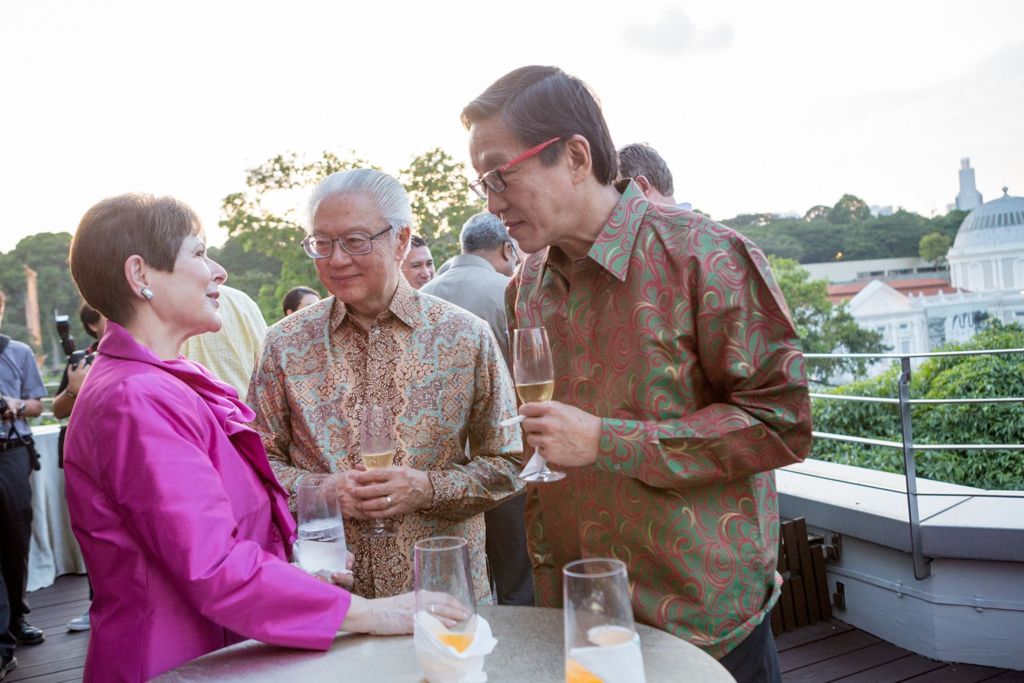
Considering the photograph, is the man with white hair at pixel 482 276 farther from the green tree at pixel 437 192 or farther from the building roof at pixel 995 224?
the building roof at pixel 995 224

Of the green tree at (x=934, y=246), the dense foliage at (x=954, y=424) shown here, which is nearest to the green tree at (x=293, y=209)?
the dense foliage at (x=954, y=424)

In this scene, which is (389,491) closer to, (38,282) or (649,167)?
(649,167)

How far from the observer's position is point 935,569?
3953 millimetres

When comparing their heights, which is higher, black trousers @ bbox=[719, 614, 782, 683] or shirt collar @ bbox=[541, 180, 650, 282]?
shirt collar @ bbox=[541, 180, 650, 282]

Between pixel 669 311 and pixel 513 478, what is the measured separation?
0.83 meters

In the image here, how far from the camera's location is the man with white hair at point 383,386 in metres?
2.11

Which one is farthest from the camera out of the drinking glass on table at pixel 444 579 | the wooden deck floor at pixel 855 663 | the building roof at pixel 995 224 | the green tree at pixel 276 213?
the building roof at pixel 995 224

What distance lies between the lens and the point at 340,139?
24016mm

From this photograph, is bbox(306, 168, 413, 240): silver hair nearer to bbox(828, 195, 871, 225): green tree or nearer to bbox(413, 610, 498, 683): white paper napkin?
bbox(413, 610, 498, 683): white paper napkin

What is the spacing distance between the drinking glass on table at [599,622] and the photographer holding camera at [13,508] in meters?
4.54

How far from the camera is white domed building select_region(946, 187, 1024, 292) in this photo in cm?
4822

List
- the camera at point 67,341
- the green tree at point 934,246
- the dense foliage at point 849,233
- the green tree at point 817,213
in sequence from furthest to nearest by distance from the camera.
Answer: the green tree at point 934,246 < the green tree at point 817,213 < the dense foliage at point 849,233 < the camera at point 67,341

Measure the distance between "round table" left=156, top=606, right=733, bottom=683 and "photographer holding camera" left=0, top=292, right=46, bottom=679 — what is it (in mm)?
3776

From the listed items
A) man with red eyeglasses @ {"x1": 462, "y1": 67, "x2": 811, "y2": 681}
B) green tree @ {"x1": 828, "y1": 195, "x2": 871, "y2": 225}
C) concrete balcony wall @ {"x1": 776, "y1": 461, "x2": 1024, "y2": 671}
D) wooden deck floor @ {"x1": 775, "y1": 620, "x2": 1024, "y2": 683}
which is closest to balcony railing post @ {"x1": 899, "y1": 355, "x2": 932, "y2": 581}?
concrete balcony wall @ {"x1": 776, "y1": 461, "x2": 1024, "y2": 671}
